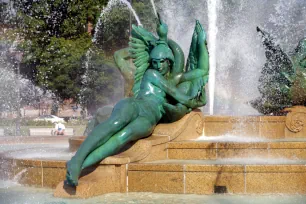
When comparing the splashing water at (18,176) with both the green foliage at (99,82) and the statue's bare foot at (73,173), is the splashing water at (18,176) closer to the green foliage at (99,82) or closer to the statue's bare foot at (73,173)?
the statue's bare foot at (73,173)

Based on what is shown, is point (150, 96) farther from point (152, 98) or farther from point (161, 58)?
point (161, 58)

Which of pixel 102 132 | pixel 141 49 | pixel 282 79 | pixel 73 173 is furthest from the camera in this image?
pixel 282 79

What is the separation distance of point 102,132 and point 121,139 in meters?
0.33

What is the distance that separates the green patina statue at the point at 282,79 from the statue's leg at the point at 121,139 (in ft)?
12.6

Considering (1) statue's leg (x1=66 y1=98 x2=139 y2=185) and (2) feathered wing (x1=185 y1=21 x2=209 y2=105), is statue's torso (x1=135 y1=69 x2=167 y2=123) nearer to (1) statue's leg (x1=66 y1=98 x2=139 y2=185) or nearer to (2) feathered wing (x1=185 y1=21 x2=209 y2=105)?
(1) statue's leg (x1=66 y1=98 x2=139 y2=185)

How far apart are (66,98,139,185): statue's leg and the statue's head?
3.05ft

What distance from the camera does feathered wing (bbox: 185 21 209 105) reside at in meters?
9.05

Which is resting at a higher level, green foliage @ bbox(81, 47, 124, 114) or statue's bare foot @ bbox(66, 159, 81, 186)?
green foliage @ bbox(81, 47, 124, 114)

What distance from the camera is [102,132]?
7316 mm

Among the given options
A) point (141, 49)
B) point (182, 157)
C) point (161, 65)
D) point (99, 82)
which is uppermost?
point (99, 82)

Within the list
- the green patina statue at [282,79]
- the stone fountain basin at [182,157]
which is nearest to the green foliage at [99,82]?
the green patina statue at [282,79]

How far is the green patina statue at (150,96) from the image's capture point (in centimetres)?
730

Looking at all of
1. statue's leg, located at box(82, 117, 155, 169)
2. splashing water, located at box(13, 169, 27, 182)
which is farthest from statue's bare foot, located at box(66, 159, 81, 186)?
splashing water, located at box(13, 169, 27, 182)

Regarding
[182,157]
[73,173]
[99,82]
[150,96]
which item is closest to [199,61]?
[150,96]
